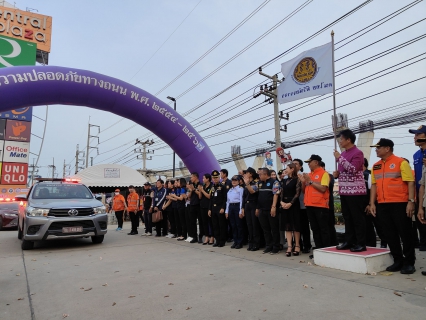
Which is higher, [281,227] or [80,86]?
[80,86]

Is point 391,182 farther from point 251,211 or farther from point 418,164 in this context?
point 251,211

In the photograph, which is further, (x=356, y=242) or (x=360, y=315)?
(x=356, y=242)

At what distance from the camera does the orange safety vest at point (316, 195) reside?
207 inches

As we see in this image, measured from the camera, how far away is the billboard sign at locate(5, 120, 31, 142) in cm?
2134

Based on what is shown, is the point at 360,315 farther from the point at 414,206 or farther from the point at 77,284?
the point at 77,284

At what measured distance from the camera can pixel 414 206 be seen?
161 inches

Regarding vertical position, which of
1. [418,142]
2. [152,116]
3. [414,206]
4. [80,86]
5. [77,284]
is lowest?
[77,284]

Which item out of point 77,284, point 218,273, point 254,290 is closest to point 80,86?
point 77,284

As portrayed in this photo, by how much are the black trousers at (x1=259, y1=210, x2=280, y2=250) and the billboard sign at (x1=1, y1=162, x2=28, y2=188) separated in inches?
810

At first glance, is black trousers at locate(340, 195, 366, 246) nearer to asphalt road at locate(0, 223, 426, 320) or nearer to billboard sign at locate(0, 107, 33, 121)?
asphalt road at locate(0, 223, 426, 320)

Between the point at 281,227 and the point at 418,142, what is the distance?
2.88 meters

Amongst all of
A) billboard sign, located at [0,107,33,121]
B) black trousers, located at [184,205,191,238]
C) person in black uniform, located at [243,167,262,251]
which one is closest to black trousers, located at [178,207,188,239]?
black trousers, located at [184,205,191,238]

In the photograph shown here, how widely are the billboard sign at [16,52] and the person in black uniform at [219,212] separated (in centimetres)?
2011

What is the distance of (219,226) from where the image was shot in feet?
24.2
